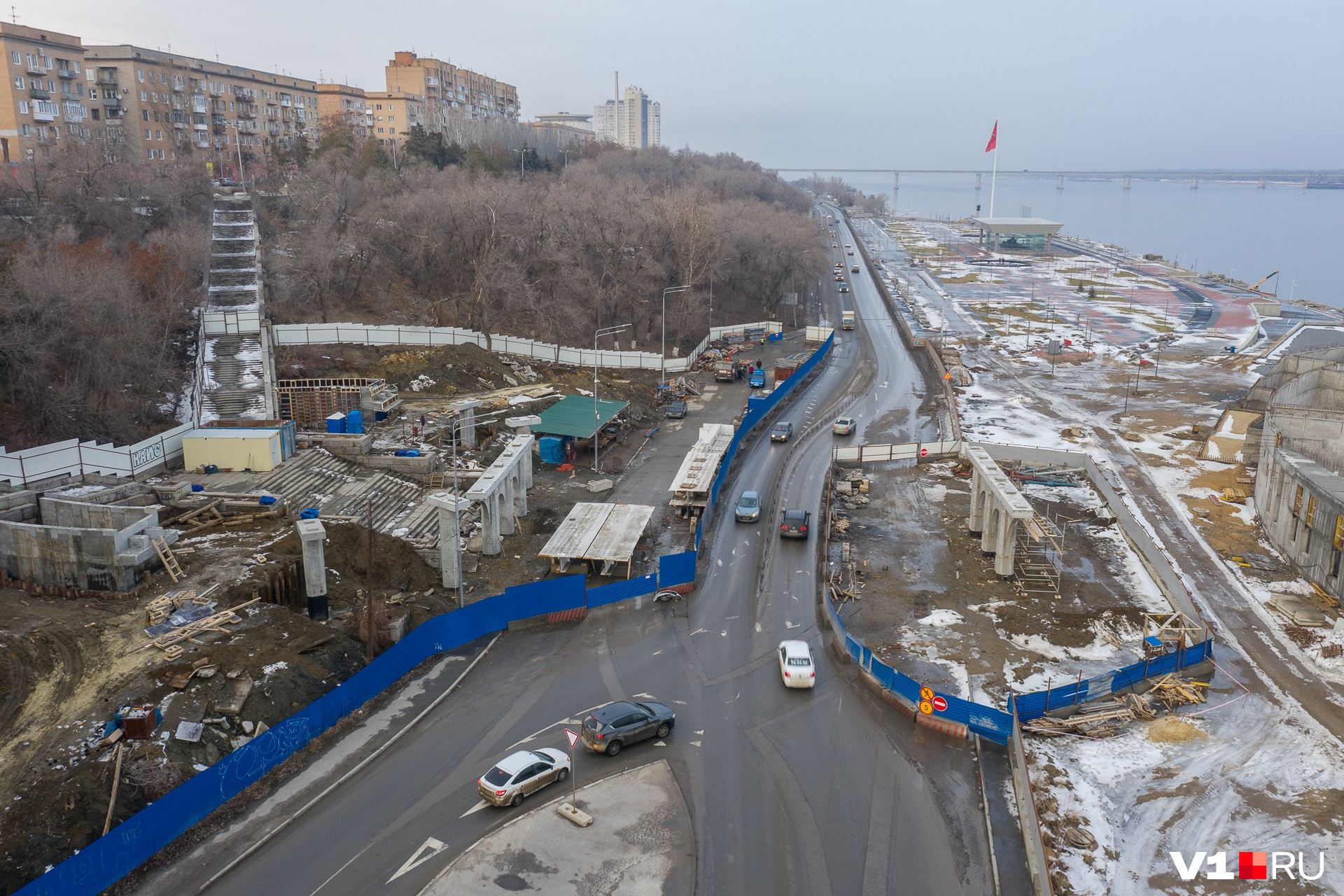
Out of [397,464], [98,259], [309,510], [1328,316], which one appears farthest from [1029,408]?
[1328,316]

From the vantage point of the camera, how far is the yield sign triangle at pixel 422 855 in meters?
16.4

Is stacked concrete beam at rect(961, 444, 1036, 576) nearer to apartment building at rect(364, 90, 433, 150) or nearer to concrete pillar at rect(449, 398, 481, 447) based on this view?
concrete pillar at rect(449, 398, 481, 447)

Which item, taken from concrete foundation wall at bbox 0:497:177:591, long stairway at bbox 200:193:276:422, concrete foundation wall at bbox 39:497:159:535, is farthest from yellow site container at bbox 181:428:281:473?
concrete foundation wall at bbox 0:497:177:591

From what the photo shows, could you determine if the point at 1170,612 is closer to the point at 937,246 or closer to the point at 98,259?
the point at 98,259

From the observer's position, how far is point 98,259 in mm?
46688

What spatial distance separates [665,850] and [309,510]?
1753cm

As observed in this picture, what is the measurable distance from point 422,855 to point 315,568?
420 inches

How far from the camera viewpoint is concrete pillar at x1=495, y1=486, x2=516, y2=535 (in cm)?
3259

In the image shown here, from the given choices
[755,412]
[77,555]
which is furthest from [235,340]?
[755,412]

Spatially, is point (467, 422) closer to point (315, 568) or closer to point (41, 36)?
point (315, 568)

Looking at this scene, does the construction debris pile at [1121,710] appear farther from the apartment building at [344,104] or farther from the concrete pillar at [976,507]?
the apartment building at [344,104]

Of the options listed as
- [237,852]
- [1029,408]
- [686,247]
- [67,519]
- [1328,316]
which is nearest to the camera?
[237,852]

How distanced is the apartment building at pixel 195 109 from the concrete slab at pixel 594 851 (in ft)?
254

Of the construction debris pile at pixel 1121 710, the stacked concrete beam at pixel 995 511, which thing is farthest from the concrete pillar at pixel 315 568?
the stacked concrete beam at pixel 995 511
